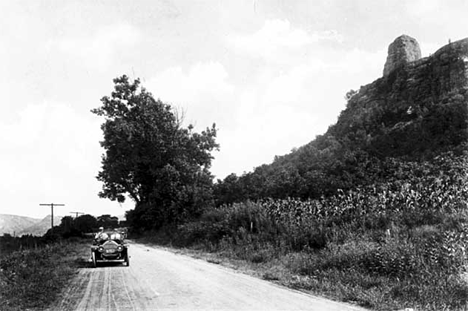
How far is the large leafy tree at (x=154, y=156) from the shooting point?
4003cm

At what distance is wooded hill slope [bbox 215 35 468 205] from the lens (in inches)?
1940

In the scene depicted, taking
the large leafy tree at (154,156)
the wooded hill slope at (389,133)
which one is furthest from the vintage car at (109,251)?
the wooded hill slope at (389,133)

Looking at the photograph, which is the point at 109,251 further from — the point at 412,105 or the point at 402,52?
the point at 402,52

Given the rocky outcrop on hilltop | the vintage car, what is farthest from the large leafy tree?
the rocky outcrop on hilltop

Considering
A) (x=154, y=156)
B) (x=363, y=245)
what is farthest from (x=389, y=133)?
(x=363, y=245)

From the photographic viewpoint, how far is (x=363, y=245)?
12.6 meters

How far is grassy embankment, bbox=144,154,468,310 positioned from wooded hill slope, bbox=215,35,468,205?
1085 inches

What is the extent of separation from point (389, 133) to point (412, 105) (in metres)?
13.2

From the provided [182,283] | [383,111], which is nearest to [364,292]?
[182,283]

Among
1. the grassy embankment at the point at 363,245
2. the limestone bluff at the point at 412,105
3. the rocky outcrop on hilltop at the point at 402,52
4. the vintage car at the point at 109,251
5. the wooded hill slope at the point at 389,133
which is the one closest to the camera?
the grassy embankment at the point at 363,245

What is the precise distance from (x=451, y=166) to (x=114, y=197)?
3706cm

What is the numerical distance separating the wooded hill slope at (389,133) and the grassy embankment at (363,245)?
90.4ft

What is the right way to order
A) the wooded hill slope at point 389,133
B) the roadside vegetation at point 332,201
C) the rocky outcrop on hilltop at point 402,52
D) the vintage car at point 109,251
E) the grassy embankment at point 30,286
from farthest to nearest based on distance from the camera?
the rocky outcrop on hilltop at point 402,52, the wooded hill slope at point 389,133, the vintage car at point 109,251, the roadside vegetation at point 332,201, the grassy embankment at point 30,286

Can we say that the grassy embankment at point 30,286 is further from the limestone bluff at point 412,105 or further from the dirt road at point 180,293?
the limestone bluff at point 412,105
